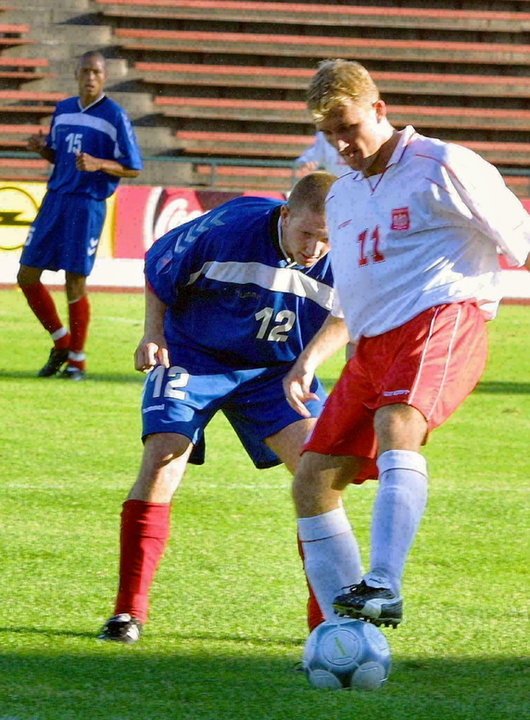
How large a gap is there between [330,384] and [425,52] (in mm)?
13162

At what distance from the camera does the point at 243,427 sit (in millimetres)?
4191

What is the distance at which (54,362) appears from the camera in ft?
30.7

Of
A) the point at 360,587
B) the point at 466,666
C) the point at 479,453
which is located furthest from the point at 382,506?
the point at 479,453

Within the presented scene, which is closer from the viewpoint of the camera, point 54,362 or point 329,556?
point 329,556

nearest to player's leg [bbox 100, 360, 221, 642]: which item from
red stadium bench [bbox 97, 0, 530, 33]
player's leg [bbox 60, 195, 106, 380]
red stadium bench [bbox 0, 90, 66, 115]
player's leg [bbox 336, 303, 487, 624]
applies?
player's leg [bbox 336, 303, 487, 624]

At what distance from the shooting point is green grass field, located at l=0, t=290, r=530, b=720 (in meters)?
3.29

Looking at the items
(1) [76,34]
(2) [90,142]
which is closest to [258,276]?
(2) [90,142]

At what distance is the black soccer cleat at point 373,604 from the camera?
2.92m

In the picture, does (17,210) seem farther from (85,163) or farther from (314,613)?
(314,613)

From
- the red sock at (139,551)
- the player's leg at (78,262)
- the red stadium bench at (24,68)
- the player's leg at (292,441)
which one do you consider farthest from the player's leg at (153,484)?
the red stadium bench at (24,68)

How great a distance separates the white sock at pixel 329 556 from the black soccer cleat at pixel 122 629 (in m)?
0.56

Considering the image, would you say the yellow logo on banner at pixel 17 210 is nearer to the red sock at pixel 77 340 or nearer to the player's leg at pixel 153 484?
the red sock at pixel 77 340

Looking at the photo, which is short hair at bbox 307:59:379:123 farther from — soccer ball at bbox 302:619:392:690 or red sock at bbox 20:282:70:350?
red sock at bbox 20:282:70:350

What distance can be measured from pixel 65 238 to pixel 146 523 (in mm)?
5834
